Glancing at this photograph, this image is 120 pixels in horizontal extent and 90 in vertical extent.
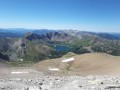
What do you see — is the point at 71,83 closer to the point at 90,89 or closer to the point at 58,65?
the point at 90,89

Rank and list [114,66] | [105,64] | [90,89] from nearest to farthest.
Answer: [90,89] < [114,66] < [105,64]

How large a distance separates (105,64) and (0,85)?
2279 cm

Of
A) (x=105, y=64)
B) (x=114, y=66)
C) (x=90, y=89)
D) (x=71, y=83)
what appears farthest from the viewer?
(x=105, y=64)

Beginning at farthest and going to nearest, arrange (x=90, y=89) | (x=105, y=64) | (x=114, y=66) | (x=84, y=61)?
(x=84, y=61) < (x=105, y=64) < (x=114, y=66) < (x=90, y=89)

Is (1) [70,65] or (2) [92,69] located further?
(1) [70,65]

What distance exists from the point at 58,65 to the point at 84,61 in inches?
199

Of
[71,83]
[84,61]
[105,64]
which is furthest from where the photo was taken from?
[84,61]

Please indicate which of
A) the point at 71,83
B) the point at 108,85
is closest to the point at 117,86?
the point at 108,85

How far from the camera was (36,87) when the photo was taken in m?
25.4

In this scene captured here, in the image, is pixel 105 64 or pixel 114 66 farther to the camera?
pixel 105 64

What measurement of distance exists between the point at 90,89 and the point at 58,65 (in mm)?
24710

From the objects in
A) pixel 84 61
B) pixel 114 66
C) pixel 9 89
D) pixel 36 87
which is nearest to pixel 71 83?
pixel 36 87

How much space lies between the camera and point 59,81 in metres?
28.4

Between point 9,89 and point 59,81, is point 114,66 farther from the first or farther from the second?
point 9,89
